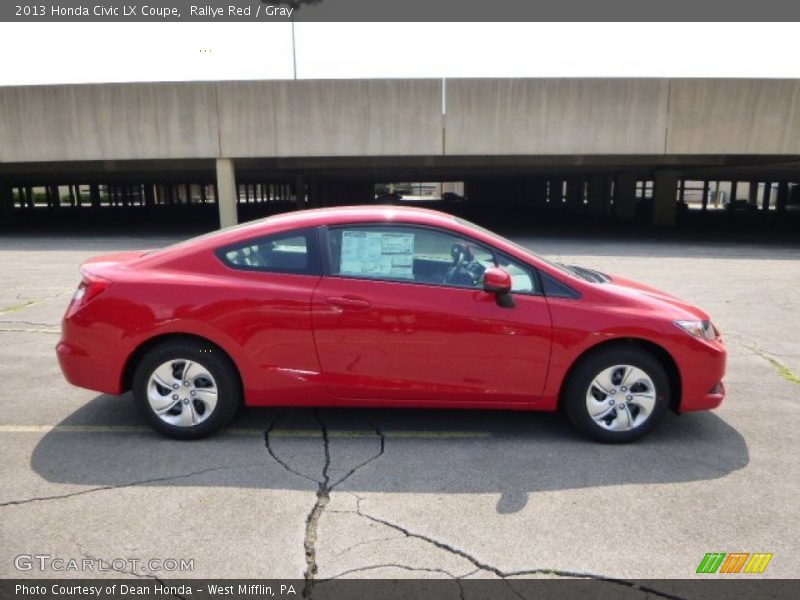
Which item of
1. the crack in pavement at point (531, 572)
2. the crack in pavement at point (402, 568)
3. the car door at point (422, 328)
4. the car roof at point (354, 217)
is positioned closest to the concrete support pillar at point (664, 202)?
the car roof at point (354, 217)

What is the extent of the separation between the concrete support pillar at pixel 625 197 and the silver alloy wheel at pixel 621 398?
29.2 meters

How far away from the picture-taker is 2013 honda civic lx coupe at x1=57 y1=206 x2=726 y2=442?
3727 mm

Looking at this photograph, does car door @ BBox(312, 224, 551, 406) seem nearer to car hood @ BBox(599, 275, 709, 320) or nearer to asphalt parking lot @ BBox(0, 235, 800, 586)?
asphalt parking lot @ BBox(0, 235, 800, 586)

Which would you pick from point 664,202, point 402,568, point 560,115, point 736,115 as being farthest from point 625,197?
point 402,568

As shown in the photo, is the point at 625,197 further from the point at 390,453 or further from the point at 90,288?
the point at 90,288

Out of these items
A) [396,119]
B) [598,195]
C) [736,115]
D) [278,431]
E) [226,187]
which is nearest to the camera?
[278,431]

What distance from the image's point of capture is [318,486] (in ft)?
11.0

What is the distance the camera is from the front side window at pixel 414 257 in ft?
12.5

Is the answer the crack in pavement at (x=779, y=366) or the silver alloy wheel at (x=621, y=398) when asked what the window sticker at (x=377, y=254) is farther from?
the crack in pavement at (x=779, y=366)

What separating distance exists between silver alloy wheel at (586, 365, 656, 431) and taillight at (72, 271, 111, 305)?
11.1 feet

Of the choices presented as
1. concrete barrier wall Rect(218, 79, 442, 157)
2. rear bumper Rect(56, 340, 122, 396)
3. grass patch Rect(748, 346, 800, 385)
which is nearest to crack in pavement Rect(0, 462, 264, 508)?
rear bumper Rect(56, 340, 122, 396)

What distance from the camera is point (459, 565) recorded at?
2666 mm

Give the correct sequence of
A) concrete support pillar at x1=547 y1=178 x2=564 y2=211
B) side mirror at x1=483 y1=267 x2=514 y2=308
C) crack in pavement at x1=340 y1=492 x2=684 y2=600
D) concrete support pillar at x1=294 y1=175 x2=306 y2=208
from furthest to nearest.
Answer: concrete support pillar at x1=547 y1=178 x2=564 y2=211 < concrete support pillar at x1=294 y1=175 x2=306 y2=208 < side mirror at x1=483 y1=267 x2=514 y2=308 < crack in pavement at x1=340 y1=492 x2=684 y2=600

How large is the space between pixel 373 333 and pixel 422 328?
0.33 metres
